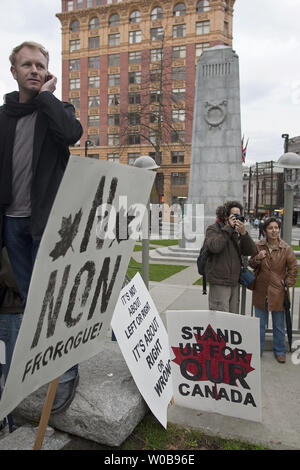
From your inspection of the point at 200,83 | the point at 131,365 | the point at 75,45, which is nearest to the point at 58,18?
the point at 75,45

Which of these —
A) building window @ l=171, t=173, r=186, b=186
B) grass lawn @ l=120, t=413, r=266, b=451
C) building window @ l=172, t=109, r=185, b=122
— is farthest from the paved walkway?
building window @ l=172, t=109, r=185, b=122

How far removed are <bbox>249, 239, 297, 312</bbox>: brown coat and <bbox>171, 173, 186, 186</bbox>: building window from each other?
153ft

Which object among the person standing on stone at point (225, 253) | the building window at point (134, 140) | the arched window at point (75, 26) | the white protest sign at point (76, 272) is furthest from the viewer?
the arched window at point (75, 26)

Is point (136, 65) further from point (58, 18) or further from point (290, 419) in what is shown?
point (290, 419)

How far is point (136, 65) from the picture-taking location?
52.0 meters

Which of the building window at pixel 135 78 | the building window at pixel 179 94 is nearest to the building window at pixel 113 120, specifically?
the building window at pixel 135 78

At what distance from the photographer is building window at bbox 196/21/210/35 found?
A: 160ft

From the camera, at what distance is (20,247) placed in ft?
7.41

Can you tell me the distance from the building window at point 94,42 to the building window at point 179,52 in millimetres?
11649

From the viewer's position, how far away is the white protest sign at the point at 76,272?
→ 1.48 meters

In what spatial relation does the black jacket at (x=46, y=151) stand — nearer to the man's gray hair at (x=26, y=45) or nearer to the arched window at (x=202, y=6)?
the man's gray hair at (x=26, y=45)

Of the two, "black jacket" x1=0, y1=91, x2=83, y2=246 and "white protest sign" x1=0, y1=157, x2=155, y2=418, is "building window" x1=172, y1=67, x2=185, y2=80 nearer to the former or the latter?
"black jacket" x1=0, y1=91, x2=83, y2=246
